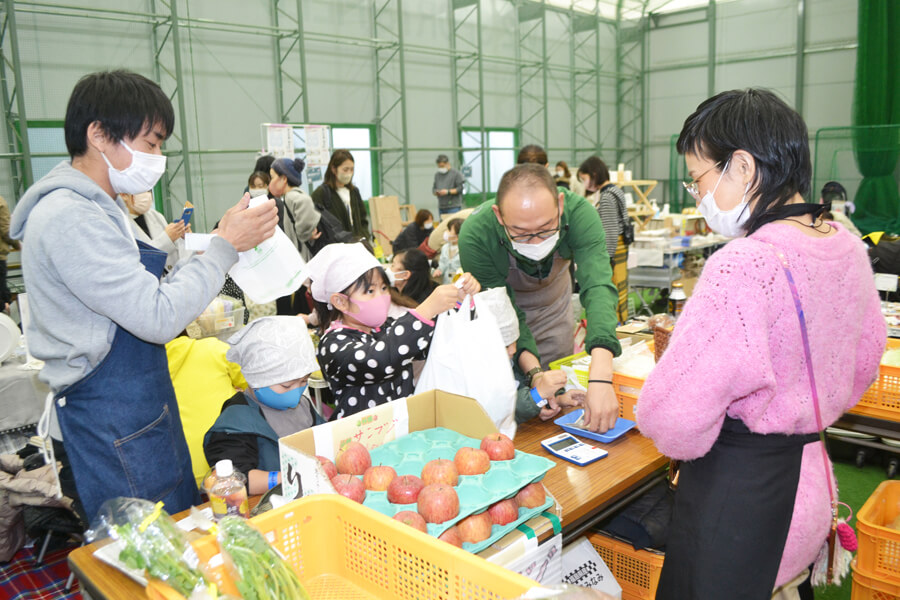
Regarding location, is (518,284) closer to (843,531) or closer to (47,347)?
(843,531)

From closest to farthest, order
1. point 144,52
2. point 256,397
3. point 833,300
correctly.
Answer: point 833,300
point 256,397
point 144,52

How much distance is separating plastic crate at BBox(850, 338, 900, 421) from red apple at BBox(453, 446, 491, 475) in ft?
5.33

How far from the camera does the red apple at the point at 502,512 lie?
52.6 inches

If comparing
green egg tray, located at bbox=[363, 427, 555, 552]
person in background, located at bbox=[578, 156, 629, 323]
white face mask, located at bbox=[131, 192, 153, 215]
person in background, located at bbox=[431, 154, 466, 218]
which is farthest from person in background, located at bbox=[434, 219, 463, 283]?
person in background, located at bbox=[431, 154, 466, 218]

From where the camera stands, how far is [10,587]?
2.91 m

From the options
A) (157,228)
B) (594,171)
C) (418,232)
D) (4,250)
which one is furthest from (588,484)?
(418,232)

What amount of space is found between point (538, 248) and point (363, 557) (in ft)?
4.64

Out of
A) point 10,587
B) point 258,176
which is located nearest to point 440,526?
point 10,587

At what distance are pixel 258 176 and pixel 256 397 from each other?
420cm

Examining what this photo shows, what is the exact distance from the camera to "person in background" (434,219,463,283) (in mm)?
5840

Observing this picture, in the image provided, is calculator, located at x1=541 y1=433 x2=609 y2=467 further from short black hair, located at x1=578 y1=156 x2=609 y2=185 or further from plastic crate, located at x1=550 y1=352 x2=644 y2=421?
short black hair, located at x1=578 y1=156 x2=609 y2=185

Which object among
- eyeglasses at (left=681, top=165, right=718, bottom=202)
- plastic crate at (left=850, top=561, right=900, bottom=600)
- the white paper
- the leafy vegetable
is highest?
eyeglasses at (left=681, top=165, right=718, bottom=202)

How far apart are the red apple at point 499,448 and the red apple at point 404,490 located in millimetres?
186

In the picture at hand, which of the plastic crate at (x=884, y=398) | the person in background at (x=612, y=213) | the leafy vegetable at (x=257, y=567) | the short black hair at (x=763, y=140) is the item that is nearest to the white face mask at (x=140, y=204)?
the leafy vegetable at (x=257, y=567)
